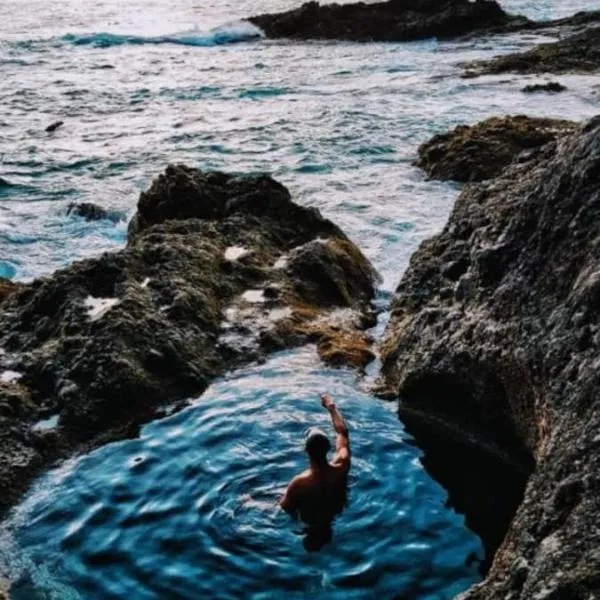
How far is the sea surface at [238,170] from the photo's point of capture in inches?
308

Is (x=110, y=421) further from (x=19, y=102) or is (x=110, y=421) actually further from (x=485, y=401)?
(x=19, y=102)

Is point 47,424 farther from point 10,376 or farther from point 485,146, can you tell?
point 485,146

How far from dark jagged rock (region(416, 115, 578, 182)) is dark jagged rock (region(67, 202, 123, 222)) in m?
6.54

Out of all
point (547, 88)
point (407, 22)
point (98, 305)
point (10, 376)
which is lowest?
point (10, 376)

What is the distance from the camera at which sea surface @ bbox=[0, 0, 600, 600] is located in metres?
7.82

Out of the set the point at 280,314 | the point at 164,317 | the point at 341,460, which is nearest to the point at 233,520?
the point at 341,460

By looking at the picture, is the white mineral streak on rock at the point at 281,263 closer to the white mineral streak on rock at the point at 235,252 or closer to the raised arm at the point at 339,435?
the white mineral streak on rock at the point at 235,252

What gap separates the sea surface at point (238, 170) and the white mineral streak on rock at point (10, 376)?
3.29 feet

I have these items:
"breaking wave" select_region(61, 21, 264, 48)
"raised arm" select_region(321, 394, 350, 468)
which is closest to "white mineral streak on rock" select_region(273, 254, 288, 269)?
"raised arm" select_region(321, 394, 350, 468)

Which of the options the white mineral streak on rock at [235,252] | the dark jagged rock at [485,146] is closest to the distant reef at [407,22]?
the dark jagged rock at [485,146]

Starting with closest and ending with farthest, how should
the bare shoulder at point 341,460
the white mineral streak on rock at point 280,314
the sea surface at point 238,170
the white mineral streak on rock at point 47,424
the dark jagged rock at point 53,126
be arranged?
the sea surface at point 238,170
the bare shoulder at point 341,460
the white mineral streak on rock at point 47,424
the white mineral streak on rock at point 280,314
the dark jagged rock at point 53,126

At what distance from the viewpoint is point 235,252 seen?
13445mm

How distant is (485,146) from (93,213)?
26.3 ft

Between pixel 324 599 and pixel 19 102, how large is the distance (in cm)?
2754
